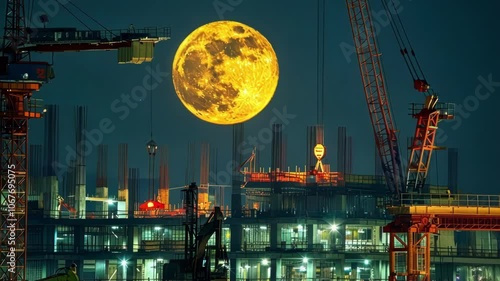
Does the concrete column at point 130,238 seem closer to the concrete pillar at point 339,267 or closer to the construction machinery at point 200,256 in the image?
the concrete pillar at point 339,267

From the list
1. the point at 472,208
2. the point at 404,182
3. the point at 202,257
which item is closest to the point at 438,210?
the point at 472,208

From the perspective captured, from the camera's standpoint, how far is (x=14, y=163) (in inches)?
4510

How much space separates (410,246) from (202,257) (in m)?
33.7

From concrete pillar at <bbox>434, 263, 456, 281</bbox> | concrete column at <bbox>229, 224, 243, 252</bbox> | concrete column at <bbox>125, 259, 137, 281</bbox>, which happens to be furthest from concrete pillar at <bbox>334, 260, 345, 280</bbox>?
concrete column at <bbox>125, 259, 137, 281</bbox>

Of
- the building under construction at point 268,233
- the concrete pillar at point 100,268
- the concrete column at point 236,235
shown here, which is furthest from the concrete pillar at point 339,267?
the concrete pillar at point 100,268

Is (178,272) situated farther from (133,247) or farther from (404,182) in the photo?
(133,247)

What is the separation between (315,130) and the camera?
193375 millimetres

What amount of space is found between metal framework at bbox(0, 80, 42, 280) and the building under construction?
49.8 m

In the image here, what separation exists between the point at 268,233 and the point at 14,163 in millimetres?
72745

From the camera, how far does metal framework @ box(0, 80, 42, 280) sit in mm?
112438

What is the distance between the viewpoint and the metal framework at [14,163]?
11244 cm

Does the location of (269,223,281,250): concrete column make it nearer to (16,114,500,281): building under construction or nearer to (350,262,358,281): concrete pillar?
(16,114,500,281): building under construction

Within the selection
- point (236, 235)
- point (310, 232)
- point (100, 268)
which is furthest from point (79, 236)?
point (310, 232)

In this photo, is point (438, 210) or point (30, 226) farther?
point (30, 226)
